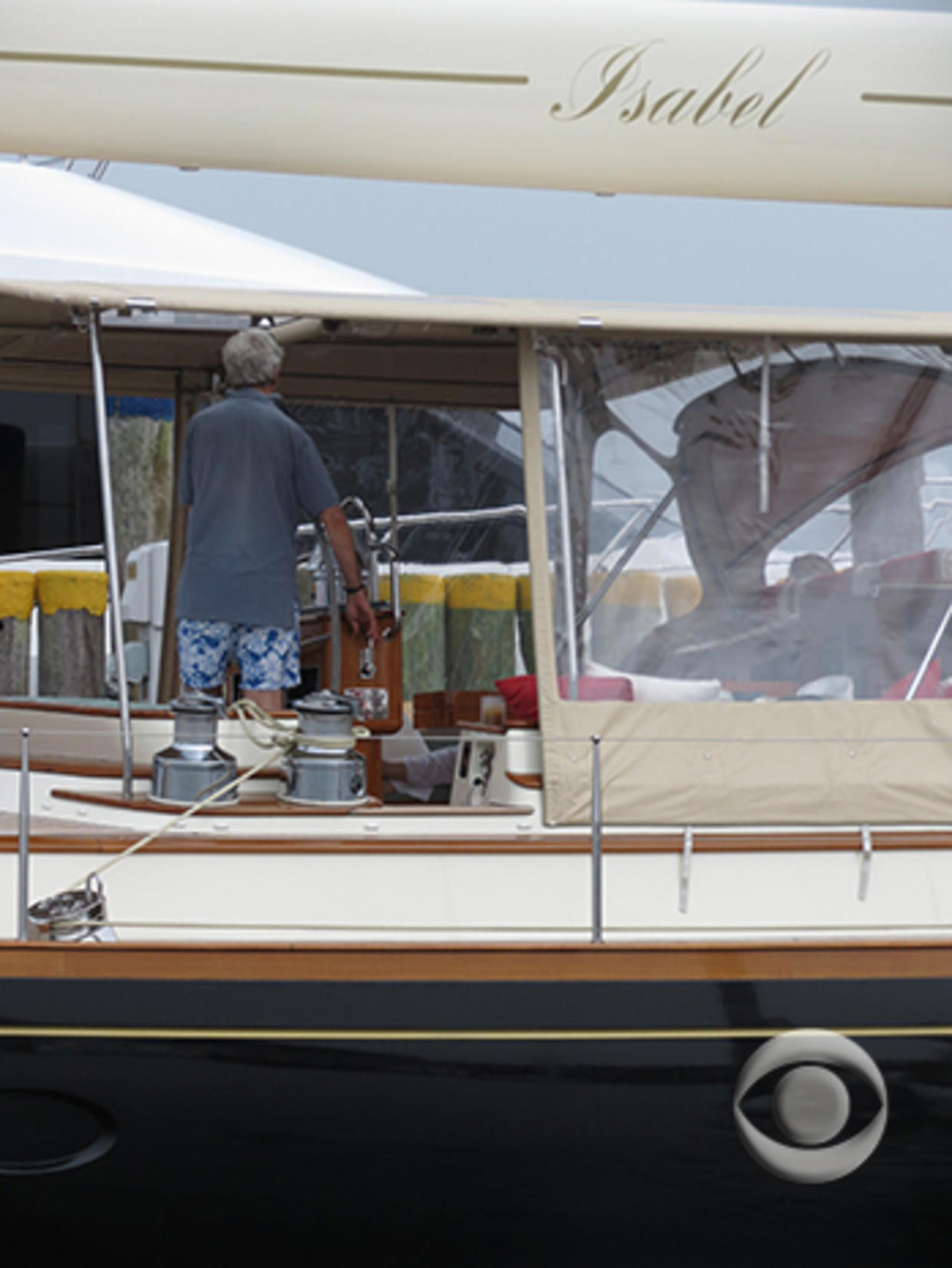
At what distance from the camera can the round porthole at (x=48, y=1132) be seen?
10.7 ft

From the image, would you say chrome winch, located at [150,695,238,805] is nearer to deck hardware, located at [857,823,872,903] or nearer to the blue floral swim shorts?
the blue floral swim shorts

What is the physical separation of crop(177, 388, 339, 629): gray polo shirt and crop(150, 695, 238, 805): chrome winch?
17.0 inches

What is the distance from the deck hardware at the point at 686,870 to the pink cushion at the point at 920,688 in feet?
2.12

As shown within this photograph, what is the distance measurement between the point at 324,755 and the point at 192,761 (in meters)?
0.32

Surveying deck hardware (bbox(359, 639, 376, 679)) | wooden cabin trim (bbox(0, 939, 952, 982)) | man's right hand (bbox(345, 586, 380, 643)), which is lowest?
wooden cabin trim (bbox(0, 939, 952, 982))

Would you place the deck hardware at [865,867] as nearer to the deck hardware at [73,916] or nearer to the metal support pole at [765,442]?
the metal support pole at [765,442]

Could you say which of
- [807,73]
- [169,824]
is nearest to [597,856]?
[169,824]

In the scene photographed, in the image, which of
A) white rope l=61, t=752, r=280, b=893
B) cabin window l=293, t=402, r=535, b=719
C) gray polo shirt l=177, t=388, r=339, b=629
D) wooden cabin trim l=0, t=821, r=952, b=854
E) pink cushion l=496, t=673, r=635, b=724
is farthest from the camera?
cabin window l=293, t=402, r=535, b=719

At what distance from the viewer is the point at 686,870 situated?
3727 mm

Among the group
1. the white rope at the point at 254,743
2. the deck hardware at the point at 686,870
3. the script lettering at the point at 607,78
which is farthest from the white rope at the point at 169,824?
the script lettering at the point at 607,78

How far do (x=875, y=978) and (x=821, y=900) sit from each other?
0.39m

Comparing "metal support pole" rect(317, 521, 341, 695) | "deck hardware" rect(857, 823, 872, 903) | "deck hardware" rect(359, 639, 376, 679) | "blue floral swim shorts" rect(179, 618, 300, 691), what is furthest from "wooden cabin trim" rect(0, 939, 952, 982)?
"deck hardware" rect(359, 639, 376, 679)

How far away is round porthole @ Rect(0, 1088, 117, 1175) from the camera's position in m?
3.25

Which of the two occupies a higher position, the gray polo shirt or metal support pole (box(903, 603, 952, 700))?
the gray polo shirt
